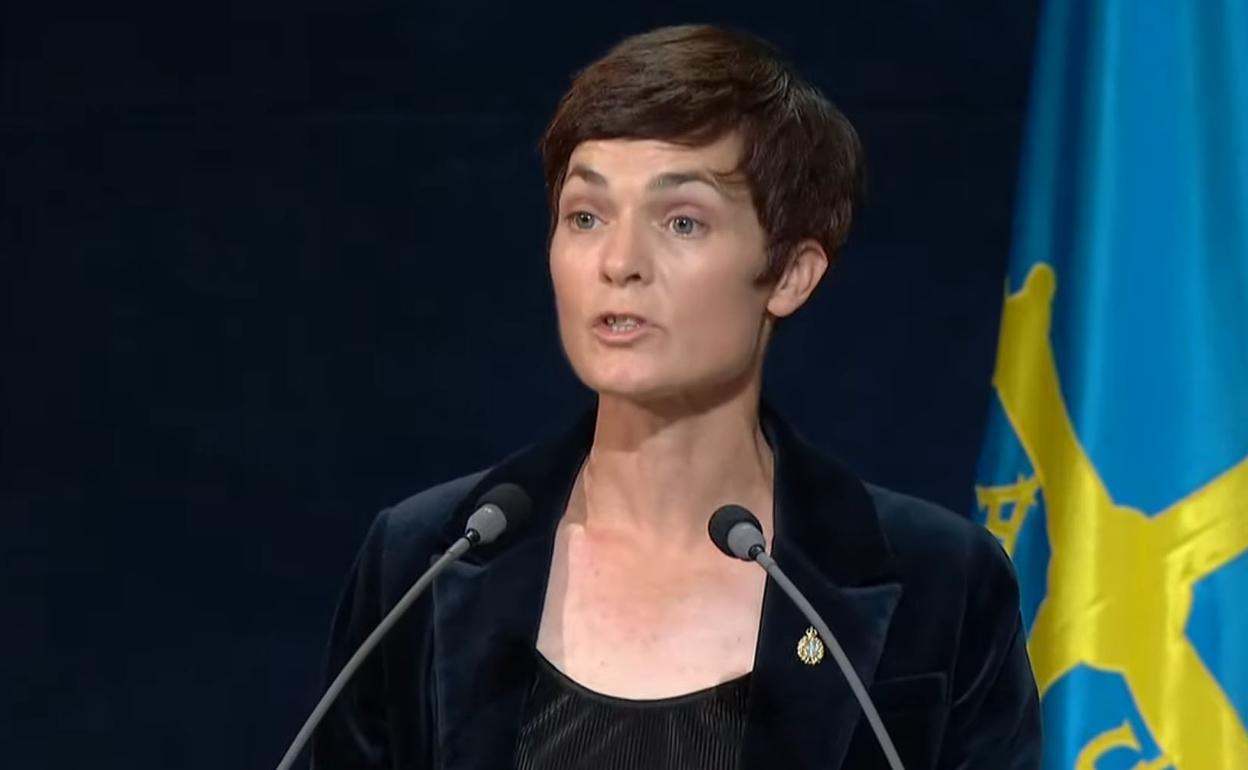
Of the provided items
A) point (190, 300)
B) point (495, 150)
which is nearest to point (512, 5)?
point (495, 150)

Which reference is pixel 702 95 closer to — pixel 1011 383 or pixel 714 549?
pixel 714 549

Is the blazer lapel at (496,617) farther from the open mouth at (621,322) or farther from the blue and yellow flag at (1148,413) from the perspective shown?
the blue and yellow flag at (1148,413)

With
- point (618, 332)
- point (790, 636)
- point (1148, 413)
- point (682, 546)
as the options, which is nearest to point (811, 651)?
point (790, 636)

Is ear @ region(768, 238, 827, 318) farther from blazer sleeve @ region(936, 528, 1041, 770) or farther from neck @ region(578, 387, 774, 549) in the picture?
blazer sleeve @ region(936, 528, 1041, 770)

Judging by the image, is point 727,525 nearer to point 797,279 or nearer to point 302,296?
point 797,279

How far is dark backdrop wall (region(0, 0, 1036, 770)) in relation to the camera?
278cm

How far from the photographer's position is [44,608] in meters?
2.82

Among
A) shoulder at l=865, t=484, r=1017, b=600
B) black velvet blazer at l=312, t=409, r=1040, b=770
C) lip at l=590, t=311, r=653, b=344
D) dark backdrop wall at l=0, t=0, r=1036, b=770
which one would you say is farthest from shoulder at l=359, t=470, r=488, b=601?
dark backdrop wall at l=0, t=0, r=1036, b=770

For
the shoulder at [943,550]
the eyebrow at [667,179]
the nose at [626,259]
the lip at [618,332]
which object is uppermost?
the eyebrow at [667,179]

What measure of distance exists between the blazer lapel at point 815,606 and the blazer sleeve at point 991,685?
7 centimetres

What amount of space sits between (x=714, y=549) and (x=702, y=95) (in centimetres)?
36

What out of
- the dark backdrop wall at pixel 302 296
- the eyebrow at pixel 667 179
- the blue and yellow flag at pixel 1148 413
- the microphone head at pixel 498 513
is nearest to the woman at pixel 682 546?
the eyebrow at pixel 667 179

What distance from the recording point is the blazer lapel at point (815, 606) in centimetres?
147

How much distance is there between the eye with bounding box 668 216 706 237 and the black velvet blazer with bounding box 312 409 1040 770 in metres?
0.22
